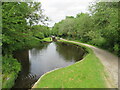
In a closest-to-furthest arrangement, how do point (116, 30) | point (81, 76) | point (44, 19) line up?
point (81, 76)
point (116, 30)
point (44, 19)

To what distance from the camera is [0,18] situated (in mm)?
4613

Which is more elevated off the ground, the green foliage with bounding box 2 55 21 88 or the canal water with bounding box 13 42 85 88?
the green foliage with bounding box 2 55 21 88

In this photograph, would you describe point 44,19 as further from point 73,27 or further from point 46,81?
point 73,27

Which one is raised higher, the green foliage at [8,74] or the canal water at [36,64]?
the green foliage at [8,74]

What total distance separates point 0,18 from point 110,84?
7750 mm

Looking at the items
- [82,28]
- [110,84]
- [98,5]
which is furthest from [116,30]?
[82,28]

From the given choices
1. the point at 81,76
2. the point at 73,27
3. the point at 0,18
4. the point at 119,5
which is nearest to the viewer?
the point at 0,18

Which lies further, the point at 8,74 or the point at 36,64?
the point at 36,64

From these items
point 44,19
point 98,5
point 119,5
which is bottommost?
point 44,19

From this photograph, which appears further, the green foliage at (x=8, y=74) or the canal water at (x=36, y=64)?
the canal water at (x=36, y=64)

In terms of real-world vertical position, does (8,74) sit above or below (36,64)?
above

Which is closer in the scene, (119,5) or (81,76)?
(81,76)

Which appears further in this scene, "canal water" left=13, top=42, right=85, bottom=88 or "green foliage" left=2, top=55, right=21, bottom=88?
"canal water" left=13, top=42, right=85, bottom=88

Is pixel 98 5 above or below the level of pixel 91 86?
above
